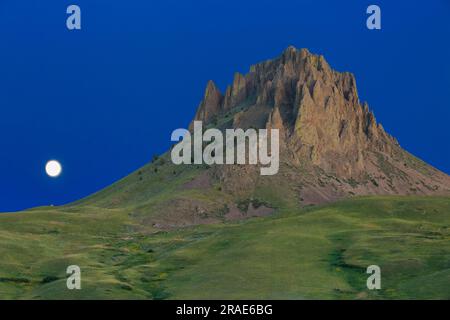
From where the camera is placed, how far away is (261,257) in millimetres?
89938

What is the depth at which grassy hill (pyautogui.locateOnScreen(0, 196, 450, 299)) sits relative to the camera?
73.8 m

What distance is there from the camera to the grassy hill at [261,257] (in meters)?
73.8

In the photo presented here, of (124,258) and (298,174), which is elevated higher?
(298,174)
